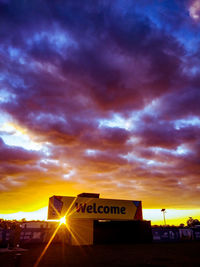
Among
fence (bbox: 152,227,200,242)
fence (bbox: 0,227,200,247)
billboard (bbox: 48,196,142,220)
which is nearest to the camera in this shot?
fence (bbox: 0,227,200,247)

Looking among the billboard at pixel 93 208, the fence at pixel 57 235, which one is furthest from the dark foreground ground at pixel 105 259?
the fence at pixel 57 235

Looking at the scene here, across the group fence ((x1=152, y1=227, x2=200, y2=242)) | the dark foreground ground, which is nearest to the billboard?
fence ((x1=152, y1=227, x2=200, y2=242))

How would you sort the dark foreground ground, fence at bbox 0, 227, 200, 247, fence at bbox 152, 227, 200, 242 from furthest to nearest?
fence at bbox 152, 227, 200, 242
fence at bbox 0, 227, 200, 247
the dark foreground ground

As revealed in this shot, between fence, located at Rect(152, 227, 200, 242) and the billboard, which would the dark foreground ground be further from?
fence, located at Rect(152, 227, 200, 242)

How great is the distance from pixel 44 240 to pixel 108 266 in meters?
20.3

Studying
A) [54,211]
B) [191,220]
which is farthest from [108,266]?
[191,220]

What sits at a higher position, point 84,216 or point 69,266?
point 84,216

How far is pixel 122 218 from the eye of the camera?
28.5m

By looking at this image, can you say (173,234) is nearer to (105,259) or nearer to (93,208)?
(93,208)

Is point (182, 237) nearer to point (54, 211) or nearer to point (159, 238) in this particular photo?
point (159, 238)

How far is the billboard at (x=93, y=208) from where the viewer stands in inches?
1006

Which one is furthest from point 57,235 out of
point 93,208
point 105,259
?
point 105,259

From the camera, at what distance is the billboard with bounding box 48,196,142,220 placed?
25547mm

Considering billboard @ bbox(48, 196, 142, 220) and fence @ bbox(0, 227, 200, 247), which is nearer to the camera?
fence @ bbox(0, 227, 200, 247)
